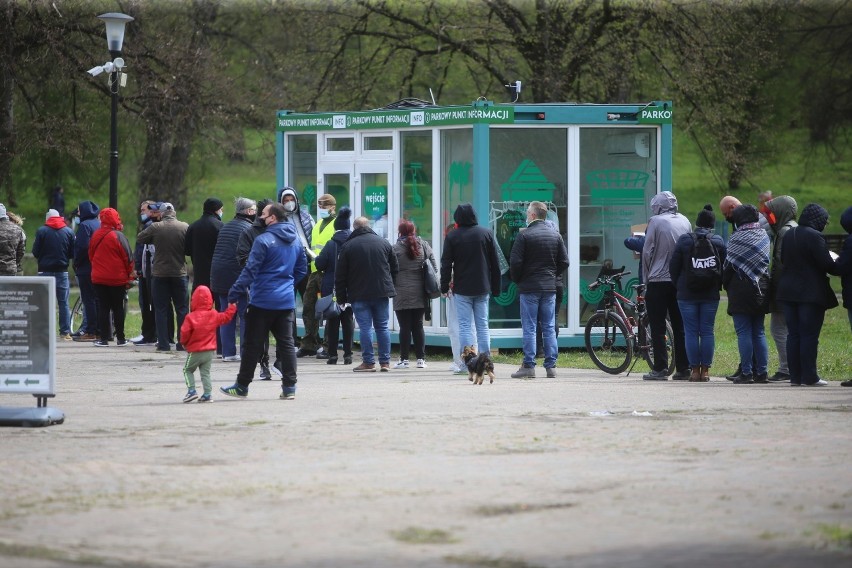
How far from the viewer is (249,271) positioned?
41.4 ft

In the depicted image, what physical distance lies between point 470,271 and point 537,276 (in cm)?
72

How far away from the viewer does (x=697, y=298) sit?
14.1 m

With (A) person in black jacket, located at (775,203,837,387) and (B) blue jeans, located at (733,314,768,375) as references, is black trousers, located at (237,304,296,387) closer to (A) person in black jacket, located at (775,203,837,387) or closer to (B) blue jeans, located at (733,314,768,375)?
(B) blue jeans, located at (733,314,768,375)

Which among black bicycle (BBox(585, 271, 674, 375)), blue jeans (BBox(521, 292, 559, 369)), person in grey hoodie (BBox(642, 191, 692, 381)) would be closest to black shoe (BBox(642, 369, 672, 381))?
person in grey hoodie (BBox(642, 191, 692, 381))

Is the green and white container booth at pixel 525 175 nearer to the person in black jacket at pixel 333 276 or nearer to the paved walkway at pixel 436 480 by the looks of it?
the person in black jacket at pixel 333 276

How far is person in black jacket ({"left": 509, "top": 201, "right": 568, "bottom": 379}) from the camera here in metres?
14.9

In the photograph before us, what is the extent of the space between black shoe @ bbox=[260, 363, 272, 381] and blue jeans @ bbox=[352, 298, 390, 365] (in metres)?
1.34

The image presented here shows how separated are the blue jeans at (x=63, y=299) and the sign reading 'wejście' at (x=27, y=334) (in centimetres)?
1021

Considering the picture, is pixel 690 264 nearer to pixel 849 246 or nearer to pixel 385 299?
pixel 849 246

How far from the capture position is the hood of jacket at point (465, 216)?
49.9 feet

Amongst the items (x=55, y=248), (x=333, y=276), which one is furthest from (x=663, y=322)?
(x=55, y=248)

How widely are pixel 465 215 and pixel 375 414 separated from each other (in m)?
4.19

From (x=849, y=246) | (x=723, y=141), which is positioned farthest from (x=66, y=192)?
(x=849, y=246)

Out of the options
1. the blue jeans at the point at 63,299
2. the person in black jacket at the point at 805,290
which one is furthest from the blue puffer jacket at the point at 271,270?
the blue jeans at the point at 63,299
